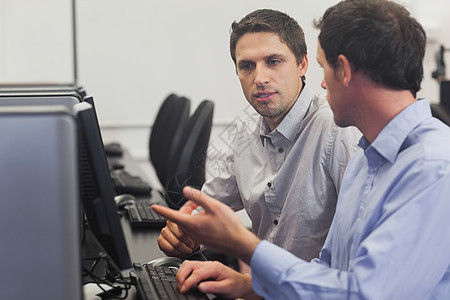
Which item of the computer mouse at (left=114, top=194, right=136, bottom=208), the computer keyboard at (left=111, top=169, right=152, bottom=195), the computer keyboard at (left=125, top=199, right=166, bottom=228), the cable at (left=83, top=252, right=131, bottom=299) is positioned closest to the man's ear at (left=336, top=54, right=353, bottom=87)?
the cable at (left=83, top=252, right=131, bottom=299)

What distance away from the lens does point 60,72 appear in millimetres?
4098

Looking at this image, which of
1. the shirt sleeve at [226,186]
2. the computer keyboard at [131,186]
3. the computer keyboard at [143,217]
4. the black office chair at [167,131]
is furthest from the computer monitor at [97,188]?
the black office chair at [167,131]

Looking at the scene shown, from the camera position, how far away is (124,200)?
228 centimetres

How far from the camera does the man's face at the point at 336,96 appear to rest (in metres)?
1.18

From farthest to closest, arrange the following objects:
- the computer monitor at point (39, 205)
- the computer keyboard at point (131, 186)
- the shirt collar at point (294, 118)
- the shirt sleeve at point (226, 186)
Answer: the computer keyboard at point (131, 186), the shirt sleeve at point (226, 186), the shirt collar at point (294, 118), the computer monitor at point (39, 205)

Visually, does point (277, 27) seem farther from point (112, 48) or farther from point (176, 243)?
point (112, 48)

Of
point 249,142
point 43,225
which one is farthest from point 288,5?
point 43,225

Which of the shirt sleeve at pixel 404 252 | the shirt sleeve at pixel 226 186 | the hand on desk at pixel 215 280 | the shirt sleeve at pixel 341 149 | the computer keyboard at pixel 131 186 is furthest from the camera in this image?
the computer keyboard at pixel 131 186

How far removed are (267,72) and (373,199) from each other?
1.85 ft

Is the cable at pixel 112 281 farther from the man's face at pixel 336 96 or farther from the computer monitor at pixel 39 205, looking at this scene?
the man's face at pixel 336 96

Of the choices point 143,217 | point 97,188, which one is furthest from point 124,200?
point 97,188

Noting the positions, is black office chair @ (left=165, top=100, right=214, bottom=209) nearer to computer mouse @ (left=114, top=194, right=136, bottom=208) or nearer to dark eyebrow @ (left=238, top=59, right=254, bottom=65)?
computer mouse @ (left=114, top=194, right=136, bottom=208)

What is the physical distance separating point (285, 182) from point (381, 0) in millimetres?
595

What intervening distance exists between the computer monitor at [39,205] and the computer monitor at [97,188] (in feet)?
0.41
